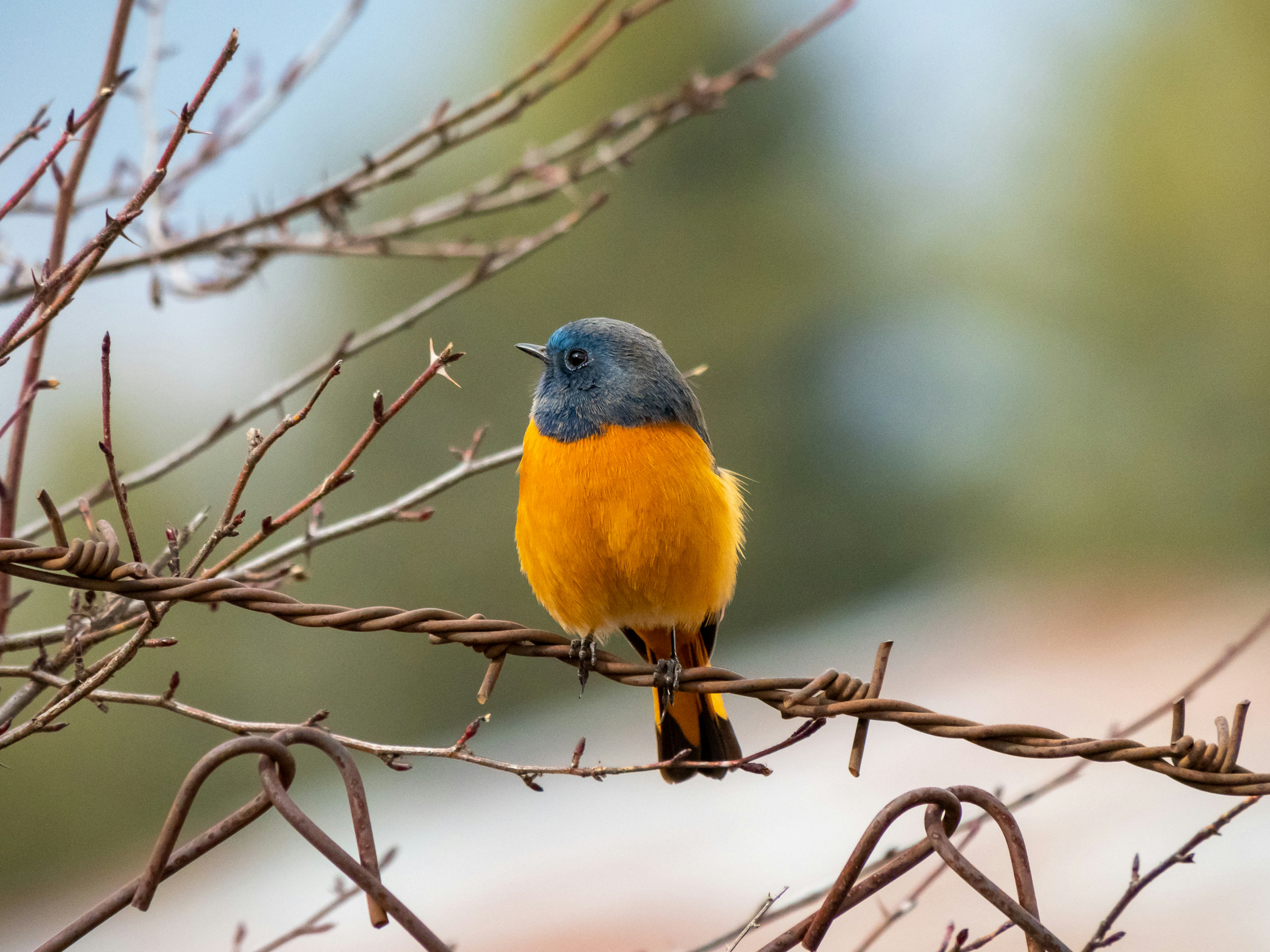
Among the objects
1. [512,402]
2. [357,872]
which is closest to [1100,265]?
[512,402]

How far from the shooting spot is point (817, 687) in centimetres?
184

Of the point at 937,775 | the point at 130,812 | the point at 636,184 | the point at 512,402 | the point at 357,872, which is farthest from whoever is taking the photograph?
the point at 636,184

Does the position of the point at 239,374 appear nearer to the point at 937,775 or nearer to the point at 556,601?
the point at 937,775

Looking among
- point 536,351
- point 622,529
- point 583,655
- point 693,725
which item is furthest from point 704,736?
point 536,351

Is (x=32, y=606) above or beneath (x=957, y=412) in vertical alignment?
beneath

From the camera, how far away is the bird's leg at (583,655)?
92.7 inches

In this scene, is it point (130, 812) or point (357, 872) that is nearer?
point (357, 872)

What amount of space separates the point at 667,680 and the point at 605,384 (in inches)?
67.2

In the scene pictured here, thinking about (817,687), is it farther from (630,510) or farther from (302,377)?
(302,377)

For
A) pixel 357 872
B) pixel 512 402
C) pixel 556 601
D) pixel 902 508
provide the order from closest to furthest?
pixel 357 872
pixel 556 601
pixel 512 402
pixel 902 508

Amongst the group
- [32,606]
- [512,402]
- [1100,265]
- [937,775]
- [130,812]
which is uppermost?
[1100,265]

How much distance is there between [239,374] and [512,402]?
5764 millimetres

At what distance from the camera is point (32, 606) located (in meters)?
21.2

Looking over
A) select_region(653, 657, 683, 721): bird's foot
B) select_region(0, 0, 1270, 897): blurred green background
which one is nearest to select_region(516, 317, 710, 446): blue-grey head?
select_region(653, 657, 683, 721): bird's foot
